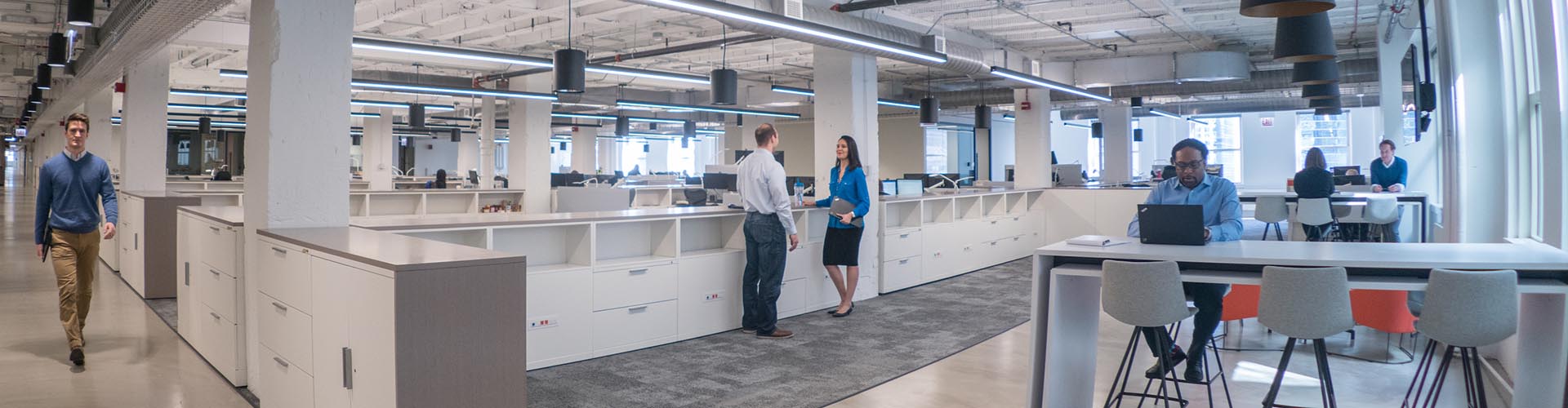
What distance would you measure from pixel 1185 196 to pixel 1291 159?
847 inches

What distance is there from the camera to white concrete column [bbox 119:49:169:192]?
28.6 feet

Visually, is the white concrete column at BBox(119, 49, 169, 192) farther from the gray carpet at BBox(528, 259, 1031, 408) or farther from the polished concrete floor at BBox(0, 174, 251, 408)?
the gray carpet at BBox(528, 259, 1031, 408)

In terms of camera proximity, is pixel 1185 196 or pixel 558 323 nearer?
pixel 1185 196

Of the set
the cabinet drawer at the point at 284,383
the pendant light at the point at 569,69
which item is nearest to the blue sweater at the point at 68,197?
the cabinet drawer at the point at 284,383

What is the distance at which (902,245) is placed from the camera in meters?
8.23

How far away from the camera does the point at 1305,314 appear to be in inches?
131

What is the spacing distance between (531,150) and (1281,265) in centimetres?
1053

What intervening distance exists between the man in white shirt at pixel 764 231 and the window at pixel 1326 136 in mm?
20584

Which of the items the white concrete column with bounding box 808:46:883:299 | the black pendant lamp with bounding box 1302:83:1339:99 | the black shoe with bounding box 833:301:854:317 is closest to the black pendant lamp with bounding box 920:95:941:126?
the white concrete column with bounding box 808:46:883:299

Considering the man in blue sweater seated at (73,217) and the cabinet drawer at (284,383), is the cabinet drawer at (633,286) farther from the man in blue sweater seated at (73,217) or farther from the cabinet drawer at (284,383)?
the man in blue sweater seated at (73,217)

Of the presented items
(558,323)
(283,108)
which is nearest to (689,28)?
(558,323)

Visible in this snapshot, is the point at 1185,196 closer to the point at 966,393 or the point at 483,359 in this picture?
the point at 966,393

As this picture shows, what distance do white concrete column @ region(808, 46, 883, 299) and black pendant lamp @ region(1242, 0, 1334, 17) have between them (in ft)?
13.8

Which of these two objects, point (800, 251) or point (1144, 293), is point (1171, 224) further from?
point (800, 251)
